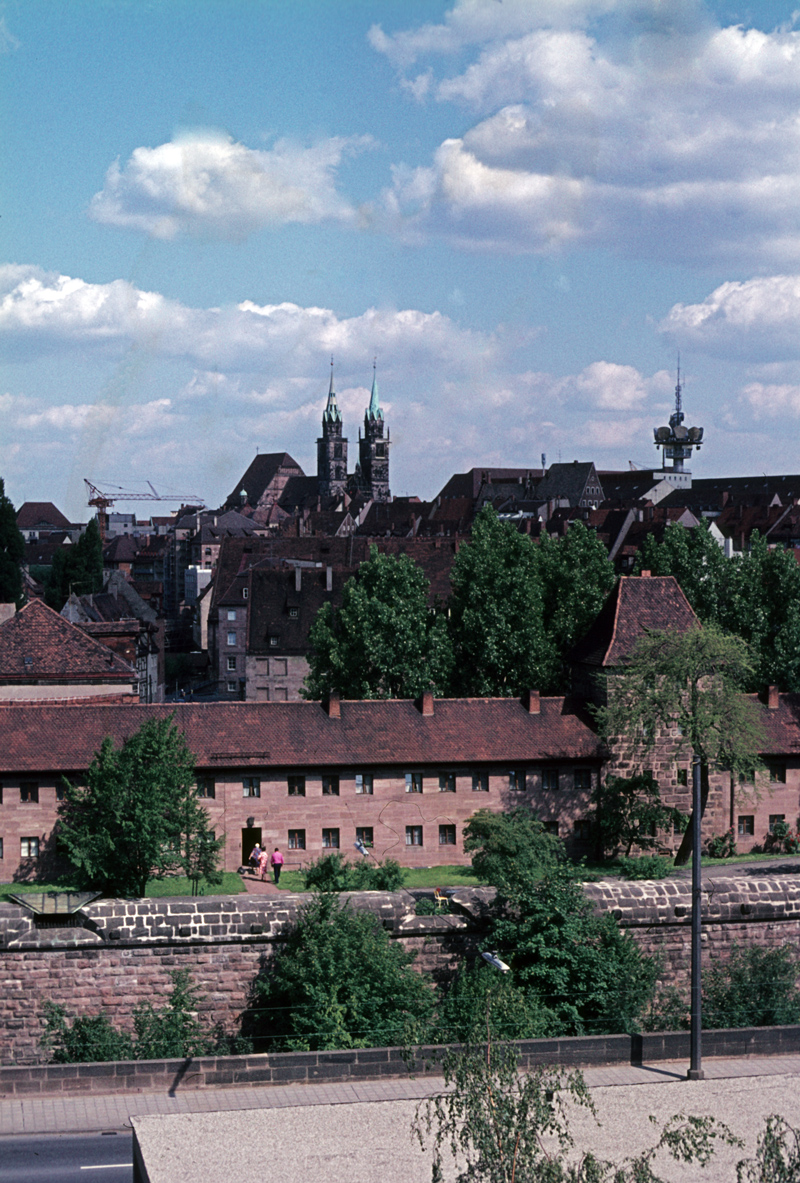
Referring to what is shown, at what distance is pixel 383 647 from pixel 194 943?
3440 centimetres

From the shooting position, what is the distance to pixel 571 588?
6775cm

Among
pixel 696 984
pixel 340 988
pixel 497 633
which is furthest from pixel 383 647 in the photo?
pixel 696 984

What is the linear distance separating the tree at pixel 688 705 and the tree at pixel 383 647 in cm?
1303

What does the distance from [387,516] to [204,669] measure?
62.2 metres

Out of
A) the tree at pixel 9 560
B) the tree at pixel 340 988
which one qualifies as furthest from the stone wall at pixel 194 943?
the tree at pixel 9 560

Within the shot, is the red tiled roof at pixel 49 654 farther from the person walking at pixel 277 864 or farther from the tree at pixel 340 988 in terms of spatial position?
the tree at pixel 340 988

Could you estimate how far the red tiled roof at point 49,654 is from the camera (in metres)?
60.6

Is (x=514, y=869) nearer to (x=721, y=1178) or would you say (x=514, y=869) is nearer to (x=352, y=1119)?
(x=352, y=1119)

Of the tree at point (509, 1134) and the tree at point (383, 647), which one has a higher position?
the tree at point (383, 647)

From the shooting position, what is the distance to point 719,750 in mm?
47438

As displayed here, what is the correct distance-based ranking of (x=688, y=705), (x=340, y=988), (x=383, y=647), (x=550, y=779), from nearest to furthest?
(x=340, y=988)
(x=688, y=705)
(x=550, y=779)
(x=383, y=647)

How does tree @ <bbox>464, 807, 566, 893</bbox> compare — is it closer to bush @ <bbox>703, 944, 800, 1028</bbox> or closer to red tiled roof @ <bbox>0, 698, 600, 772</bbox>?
red tiled roof @ <bbox>0, 698, 600, 772</bbox>

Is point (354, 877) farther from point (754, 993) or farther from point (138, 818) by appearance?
point (754, 993)

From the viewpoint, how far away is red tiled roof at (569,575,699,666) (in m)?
52.9
